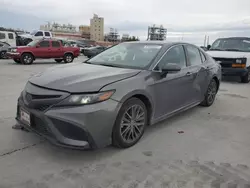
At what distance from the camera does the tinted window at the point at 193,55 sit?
15.5 feet

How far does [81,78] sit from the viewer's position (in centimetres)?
317

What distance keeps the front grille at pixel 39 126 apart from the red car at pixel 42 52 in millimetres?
12951

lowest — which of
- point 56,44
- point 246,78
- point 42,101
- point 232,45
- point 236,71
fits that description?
point 246,78

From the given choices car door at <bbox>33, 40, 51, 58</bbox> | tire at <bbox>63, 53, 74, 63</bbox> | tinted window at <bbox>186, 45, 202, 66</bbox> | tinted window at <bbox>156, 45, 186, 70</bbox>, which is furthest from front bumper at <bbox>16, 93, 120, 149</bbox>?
tire at <bbox>63, 53, 74, 63</bbox>

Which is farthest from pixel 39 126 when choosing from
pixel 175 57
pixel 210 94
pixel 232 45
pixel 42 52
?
pixel 42 52

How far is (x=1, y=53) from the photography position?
57.7 ft

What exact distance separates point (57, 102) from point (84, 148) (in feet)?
2.02

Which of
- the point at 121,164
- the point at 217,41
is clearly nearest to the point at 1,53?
the point at 217,41

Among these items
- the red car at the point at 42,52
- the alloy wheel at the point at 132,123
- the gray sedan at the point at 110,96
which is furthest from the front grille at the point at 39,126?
the red car at the point at 42,52

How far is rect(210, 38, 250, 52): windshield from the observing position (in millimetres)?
9680

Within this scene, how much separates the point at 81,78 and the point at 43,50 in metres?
13.6

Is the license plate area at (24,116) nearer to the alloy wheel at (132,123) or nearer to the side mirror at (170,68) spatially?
the alloy wheel at (132,123)

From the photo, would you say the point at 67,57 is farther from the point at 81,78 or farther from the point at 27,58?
the point at 81,78

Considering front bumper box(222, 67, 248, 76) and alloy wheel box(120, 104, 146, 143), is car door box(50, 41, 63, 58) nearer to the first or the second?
front bumper box(222, 67, 248, 76)
